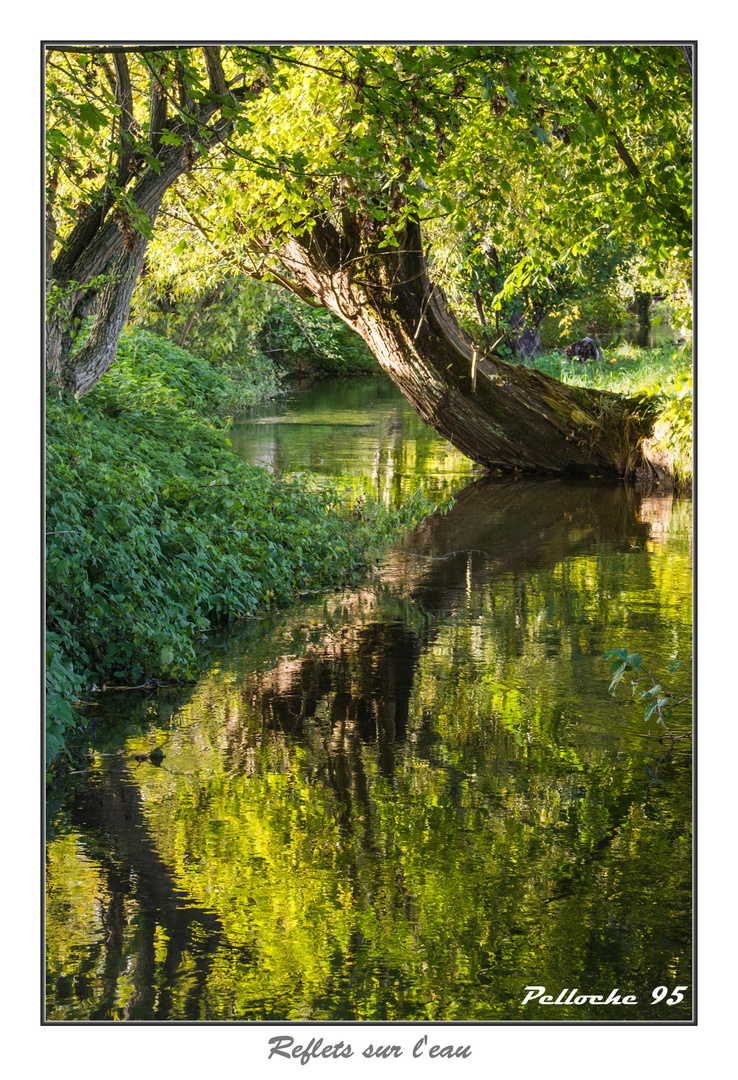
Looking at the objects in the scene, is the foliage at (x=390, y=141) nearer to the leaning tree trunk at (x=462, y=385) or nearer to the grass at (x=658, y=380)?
the leaning tree trunk at (x=462, y=385)

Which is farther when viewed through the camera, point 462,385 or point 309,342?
point 309,342

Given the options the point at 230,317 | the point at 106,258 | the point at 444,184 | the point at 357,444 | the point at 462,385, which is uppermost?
the point at 230,317

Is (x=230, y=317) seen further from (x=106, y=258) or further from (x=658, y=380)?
(x=106, y=258)

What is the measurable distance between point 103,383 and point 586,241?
5158 mm

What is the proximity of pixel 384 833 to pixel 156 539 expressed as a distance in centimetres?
384

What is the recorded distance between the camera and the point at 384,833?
15.2ft

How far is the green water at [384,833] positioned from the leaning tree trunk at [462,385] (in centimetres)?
753

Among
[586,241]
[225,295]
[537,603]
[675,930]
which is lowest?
[675,930]

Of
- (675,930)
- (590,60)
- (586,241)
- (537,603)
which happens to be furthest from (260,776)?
(586,241)

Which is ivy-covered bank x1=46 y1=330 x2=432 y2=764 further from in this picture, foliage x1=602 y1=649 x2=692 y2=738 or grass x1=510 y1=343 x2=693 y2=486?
grass x1=510 y1=343 x2=693 y2=486

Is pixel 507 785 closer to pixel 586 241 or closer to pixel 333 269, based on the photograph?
pixel 586 241

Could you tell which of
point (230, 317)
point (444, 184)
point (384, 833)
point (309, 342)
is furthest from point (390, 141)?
point (230, 317)

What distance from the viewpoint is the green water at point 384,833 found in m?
3.63

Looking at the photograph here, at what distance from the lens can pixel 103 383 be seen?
36.9ft
